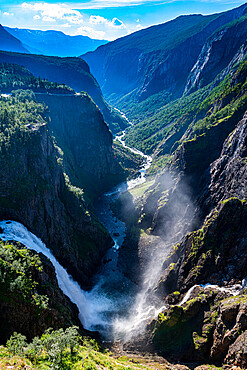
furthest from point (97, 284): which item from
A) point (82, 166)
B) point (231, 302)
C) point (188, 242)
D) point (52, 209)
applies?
point (82, 166)

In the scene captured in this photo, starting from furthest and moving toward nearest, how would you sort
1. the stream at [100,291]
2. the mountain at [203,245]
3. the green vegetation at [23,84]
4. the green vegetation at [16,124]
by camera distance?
the green vegetation at [23,84], the green vegetation at [16,124], the stream at [100,291], the mountain at [203,245]

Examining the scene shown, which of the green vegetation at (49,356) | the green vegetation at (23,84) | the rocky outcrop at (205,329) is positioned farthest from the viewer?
the green vegetation at (23,84)

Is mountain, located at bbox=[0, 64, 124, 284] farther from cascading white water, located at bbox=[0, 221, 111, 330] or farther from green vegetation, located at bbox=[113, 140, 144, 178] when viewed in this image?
green vegetation, located at bbox=[113, 140, 144, 178]

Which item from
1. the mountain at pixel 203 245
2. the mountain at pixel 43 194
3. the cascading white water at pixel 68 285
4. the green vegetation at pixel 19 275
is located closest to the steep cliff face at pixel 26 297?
the green vegetation at pixel 19 275

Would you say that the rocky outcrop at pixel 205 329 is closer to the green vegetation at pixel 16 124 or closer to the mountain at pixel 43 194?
the mountain at pixel 43 194

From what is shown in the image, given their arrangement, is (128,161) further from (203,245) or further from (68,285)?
(203,245)

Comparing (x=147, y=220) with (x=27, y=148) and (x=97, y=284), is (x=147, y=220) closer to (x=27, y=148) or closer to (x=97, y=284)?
(x=97, y=284)
